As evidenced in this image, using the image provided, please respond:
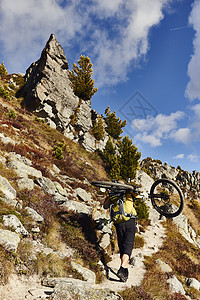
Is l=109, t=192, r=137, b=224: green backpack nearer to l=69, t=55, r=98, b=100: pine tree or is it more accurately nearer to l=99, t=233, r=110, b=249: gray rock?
l=99, t=233, r=110, b=249: gray rock

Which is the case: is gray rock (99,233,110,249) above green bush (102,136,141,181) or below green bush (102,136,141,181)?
below

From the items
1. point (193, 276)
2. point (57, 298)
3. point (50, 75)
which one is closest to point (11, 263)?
point (57, 298)

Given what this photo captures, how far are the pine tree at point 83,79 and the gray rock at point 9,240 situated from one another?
37.4 meters

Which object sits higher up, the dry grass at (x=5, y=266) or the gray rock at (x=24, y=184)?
the gray rock at (x=24, y=184)

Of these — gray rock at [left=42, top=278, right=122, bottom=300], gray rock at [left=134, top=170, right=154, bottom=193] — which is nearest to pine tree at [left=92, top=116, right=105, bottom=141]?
gray rock at [left=134, top=170, right=154, bottom=193]

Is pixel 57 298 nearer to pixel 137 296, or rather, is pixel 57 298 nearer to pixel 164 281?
pixel 137 296

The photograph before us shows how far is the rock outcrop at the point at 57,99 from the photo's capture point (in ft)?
92.3

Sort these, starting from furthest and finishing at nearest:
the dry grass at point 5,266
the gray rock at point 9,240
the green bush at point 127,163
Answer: the green bush at point 127,163 → the gray rock at point 9,240 → the dry grass at point 5,266

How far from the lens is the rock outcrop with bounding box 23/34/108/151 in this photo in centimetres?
2812

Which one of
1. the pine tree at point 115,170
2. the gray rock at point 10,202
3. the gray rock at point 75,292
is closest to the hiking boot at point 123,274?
the gray rock at point 75,292

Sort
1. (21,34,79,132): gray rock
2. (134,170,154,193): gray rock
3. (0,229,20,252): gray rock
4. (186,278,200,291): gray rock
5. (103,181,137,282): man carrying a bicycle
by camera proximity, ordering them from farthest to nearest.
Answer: (134,170,154,193): gray rock
(21,34,79,132): gray rock
(186,278,200,291): gray rock
(103,181,137,282): man carrying a bicycle
(0,229,20,252): gray rock

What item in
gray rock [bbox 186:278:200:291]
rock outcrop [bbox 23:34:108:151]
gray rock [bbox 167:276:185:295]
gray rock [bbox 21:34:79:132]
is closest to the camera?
gray rock [bbox 167:276:185:295]

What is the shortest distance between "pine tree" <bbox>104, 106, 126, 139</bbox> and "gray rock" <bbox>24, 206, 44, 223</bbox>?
41300 mm

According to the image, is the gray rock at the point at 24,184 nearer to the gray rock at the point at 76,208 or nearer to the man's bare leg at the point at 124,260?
the gray rock at the point at 76,208
